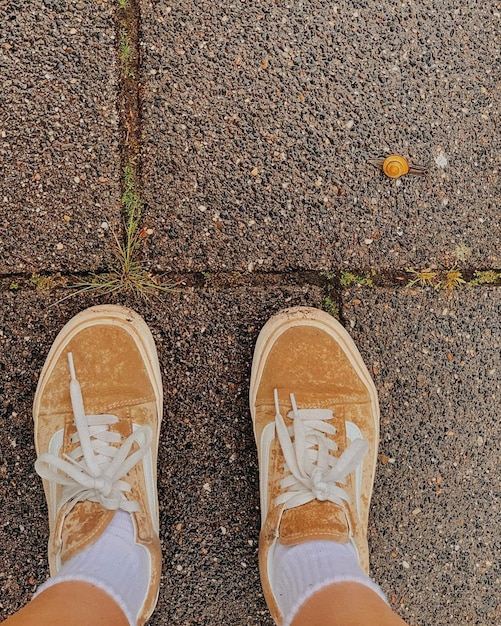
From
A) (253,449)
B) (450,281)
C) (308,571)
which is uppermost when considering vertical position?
(450,281)

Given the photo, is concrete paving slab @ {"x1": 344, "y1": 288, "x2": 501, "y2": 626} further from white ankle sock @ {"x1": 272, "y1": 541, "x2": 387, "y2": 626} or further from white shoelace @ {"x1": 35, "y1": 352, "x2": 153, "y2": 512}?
white shoelace @ {"x1": 35, "y1": 352, "x2": 153, "y2": 512}

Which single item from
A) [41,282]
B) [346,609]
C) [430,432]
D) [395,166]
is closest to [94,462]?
[41,282]

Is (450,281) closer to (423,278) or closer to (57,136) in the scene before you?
(423,278)

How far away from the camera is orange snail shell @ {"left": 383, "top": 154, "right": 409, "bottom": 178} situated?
1656mm

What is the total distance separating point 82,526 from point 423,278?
121 cm

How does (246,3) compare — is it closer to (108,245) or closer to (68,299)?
(108,245)

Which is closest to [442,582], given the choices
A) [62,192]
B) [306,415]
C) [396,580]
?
[396,580]

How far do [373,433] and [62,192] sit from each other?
1.17m

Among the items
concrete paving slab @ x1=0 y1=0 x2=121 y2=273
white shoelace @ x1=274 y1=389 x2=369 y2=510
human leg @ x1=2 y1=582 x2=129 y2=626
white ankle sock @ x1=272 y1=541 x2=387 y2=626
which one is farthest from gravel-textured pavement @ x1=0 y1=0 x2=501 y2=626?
human leg @ x1=2 y1=582 x2=129 y2=626

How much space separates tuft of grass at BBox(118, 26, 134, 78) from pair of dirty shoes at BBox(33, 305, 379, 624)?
0.71 meters

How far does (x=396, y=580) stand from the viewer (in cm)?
171

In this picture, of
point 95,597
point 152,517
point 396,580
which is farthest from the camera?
point 396,580

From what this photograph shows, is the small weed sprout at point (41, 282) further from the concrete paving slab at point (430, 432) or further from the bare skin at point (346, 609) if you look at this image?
the bare skin at point (346, 609)

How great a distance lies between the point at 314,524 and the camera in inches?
57.9
